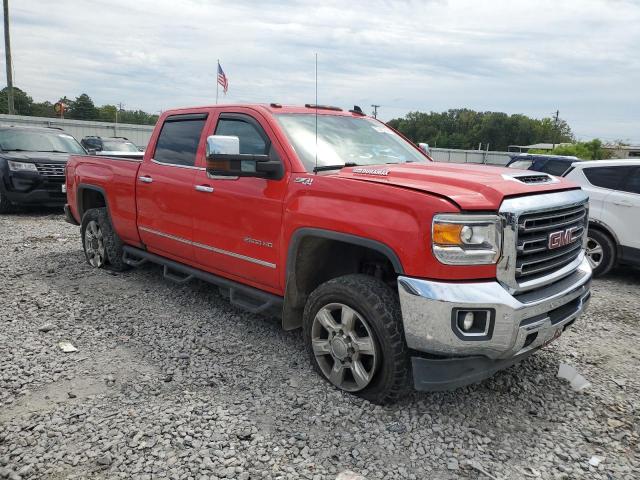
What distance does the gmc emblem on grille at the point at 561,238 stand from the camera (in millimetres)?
3087

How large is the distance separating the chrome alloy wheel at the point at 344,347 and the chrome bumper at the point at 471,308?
0.36 metres

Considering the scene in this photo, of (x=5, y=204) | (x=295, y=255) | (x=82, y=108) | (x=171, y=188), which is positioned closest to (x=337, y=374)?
(x=295, y=255)

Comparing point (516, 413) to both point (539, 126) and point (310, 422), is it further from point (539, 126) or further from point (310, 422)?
point (539, 126)

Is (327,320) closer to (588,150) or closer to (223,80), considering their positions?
(223,80)

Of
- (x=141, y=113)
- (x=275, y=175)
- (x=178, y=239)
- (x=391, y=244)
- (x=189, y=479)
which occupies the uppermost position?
(x=141, y=113)

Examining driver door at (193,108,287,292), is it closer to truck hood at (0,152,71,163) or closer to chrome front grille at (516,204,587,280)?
chrome front grille at (516,204,587,280)

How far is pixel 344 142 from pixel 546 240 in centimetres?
168

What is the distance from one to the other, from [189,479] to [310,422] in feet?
2.63

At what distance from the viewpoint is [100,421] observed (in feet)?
9.88

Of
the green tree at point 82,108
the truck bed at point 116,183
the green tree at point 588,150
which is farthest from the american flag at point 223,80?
the green tree at point 82,108

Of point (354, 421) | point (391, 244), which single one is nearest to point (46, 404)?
point (354, 421)

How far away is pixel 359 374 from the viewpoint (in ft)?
10.6

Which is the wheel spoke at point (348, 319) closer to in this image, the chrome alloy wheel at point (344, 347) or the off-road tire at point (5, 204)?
the chrome alloy wheel at point (344, 347)

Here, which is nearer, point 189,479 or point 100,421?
point 189,479
